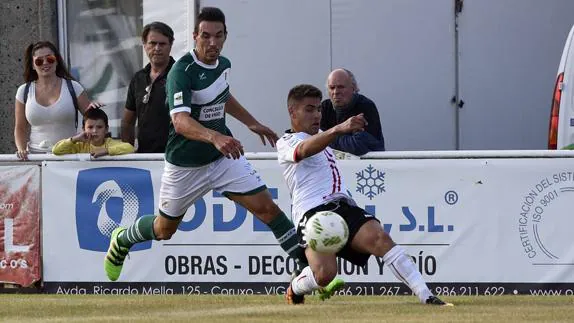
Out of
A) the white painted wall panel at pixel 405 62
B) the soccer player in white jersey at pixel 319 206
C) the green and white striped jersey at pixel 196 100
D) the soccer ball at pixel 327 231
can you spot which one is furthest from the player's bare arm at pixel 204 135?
the white painted wall panel at pixel 405 62

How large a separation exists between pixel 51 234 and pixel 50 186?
1.40 ft

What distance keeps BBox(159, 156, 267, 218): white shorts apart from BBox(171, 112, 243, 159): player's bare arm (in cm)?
66

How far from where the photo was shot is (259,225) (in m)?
14.5

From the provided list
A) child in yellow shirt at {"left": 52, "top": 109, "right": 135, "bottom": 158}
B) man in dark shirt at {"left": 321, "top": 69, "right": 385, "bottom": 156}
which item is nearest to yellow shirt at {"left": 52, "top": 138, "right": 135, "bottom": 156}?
child in yellow shirt at {"left": 52, "top": 109, "right": 135, "bottom": 158}

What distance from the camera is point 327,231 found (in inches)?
463

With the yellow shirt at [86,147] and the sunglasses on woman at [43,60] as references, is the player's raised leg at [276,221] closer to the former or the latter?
the yellow shirt at [86,147]

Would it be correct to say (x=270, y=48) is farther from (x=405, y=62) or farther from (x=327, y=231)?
(x=327, y=231)

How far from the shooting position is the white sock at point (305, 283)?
12.1 m

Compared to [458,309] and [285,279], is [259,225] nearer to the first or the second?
[285,279]

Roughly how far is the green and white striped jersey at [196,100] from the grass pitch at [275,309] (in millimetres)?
1126

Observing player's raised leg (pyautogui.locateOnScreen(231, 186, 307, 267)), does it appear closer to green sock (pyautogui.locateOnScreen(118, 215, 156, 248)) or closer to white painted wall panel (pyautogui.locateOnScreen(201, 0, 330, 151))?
green sock (pyautogui.locateOnScreen(118, 215, 156, 248))

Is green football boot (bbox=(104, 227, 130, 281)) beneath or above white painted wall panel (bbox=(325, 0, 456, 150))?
beneath

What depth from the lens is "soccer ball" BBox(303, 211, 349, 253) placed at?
1177cm

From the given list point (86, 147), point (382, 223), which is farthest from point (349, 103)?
point (86, 147)
